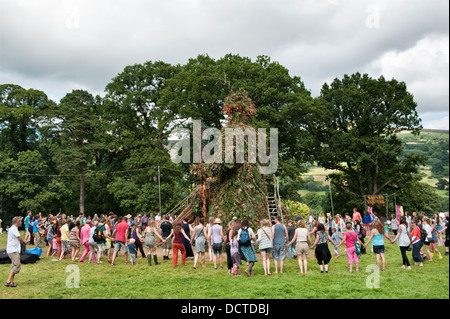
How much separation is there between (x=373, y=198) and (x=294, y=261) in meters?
24.7

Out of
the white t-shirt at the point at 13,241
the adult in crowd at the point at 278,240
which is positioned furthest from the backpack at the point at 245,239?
the white t-shirt at the point at 13,241

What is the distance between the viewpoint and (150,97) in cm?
3644

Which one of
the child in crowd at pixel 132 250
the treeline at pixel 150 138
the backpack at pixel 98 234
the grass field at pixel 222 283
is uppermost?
the treeline at pixel 150 138

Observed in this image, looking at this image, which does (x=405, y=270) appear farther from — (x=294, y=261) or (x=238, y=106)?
(x=238, y=106)

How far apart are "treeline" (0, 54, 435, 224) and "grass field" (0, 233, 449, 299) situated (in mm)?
20007

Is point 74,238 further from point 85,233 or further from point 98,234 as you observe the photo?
point 98,234

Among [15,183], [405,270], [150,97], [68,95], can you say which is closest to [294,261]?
[405,270]

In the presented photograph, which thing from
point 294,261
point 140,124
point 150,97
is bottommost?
point 294,261

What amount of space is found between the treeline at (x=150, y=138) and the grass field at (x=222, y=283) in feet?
65.6

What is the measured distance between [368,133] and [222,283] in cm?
3205

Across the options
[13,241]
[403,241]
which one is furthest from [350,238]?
[13,241]

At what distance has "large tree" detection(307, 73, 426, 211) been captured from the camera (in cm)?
3600

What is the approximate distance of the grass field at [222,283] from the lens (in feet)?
27.7

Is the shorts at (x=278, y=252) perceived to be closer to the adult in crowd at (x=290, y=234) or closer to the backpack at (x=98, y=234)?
the adult in crowd at (x=290, y=234)
